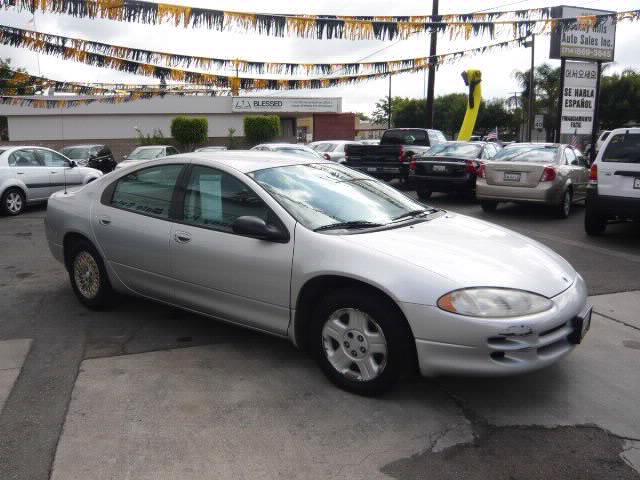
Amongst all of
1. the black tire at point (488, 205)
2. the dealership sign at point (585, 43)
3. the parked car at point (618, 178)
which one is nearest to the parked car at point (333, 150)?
the dealership sign at point (585, 43)

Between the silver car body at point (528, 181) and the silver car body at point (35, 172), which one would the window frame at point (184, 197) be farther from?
the silver car body at point (35, 172)

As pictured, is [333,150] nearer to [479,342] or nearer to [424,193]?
[424,193]

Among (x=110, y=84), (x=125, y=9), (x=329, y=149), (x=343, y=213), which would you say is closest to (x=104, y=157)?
(x=110, y=84)

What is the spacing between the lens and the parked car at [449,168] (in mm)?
13148

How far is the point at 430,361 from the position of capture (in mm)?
3482

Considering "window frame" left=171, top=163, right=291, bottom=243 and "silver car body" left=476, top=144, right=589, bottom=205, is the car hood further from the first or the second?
"silver car body" left=476, top=144, right=589, bottom=205

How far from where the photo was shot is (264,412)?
→ 3621mm

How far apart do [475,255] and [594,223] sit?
251 inches

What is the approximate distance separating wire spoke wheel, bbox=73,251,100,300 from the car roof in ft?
4.22

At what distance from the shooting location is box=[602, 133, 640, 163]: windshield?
324 inches

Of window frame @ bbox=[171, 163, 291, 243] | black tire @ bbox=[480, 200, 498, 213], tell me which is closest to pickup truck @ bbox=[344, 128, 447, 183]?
black tire @ bbox=[480, 200, 498, 213]

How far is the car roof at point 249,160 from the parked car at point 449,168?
28.1 feet

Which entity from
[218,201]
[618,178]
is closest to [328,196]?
[218,201]

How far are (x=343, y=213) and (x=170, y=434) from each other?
1840 millimetres
